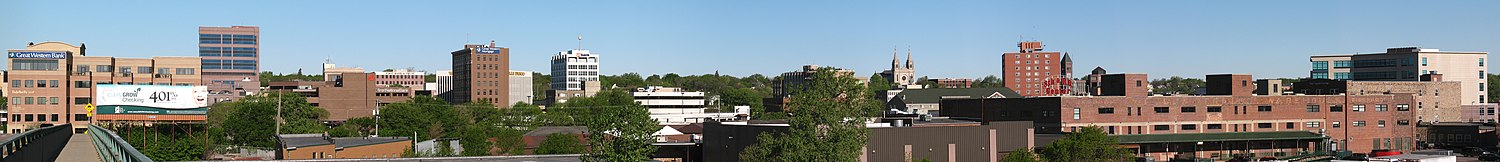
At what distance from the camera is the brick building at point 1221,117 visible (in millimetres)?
100938

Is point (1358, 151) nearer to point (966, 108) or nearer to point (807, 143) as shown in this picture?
point (966, 108)

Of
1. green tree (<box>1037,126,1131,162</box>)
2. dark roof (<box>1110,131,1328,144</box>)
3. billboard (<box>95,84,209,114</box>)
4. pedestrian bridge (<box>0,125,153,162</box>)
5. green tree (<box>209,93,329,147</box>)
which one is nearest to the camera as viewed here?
pedestrian bridge (<box>0,125,153,162</box>)

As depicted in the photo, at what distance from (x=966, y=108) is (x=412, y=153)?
141 ft

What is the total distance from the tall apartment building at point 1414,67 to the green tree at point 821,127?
413 feet

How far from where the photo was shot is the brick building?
3974 inches

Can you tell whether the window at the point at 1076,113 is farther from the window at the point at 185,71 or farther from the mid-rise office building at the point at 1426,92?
the window at the point at 185,71

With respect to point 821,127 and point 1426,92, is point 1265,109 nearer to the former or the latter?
point 1426,92

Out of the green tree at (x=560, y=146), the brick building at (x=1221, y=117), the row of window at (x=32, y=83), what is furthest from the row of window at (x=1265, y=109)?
the row of window at (x=32, y=83)

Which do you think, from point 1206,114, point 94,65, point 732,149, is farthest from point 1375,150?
point 94,65

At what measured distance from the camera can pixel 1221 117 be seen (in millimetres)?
105312

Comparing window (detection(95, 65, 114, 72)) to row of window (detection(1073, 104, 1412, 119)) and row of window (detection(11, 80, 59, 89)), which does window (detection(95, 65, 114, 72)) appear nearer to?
row of window (detection(11, 80, 59, 89))

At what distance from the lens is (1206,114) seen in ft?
344

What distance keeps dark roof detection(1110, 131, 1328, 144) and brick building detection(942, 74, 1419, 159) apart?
0.06 metres

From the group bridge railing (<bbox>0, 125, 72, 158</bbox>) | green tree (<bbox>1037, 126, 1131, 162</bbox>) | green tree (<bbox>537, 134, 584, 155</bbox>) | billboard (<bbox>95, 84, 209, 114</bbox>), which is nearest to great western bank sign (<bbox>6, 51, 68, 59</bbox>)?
billboard (<bbox>95, 84, 209, 114</bbox>)
